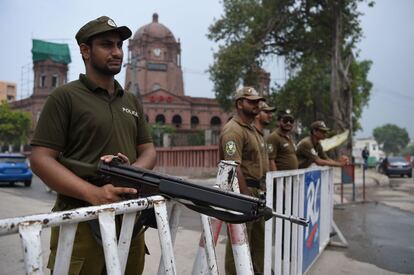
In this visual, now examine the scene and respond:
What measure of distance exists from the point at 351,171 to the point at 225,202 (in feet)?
26.3

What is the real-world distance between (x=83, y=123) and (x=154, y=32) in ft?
184

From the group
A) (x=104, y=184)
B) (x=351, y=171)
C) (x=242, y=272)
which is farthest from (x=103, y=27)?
(x=351, y=171)

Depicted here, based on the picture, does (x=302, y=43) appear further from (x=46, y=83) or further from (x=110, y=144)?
(x=46, y=83)

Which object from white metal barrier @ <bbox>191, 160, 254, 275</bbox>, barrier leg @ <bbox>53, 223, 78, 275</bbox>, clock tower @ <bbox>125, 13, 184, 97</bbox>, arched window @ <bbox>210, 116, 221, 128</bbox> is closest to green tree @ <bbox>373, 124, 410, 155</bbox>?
arched window @ <bbox>210, 116, 221, 128</bbox>

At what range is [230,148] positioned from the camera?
319 cm

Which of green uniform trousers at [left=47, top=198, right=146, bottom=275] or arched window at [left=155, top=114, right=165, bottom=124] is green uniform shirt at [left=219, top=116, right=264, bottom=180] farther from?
arched window at [left=155, top=114, right=165, bottom=124]

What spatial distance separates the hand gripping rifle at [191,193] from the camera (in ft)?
4.90

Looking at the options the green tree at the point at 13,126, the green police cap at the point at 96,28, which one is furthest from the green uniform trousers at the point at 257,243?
the green tree at the point at 13,126

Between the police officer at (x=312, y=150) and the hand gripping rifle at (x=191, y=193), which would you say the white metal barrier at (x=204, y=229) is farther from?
the police officer at (x=312, y=150)

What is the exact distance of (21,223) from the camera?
1065 mm

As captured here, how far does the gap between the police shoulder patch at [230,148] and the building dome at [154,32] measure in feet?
176

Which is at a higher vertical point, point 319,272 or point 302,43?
point 302,43

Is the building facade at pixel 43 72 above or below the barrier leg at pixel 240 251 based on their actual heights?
above

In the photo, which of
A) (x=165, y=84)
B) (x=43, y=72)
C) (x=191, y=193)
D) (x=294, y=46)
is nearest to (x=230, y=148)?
(x=191, y=193)
